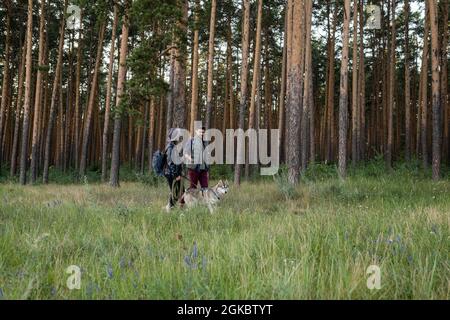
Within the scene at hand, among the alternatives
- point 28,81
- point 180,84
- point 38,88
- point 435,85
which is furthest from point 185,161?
point 38,88

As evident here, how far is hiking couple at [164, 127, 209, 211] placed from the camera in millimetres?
8594

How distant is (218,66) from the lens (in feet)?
120

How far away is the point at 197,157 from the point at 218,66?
29.5 metres

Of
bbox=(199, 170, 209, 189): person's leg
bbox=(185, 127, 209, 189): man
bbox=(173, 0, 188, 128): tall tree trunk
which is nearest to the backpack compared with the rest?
bbox=(185, 127, 209, 189): man

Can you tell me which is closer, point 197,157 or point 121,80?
point 197,157

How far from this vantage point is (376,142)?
114 ft

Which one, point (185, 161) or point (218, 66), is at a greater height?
point (218, 66)

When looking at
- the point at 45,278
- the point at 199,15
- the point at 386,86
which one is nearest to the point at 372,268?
the point at 45,278

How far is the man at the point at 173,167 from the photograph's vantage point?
8.70 m

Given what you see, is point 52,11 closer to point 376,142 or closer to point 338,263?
point 338,263

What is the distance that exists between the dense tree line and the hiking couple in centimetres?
355

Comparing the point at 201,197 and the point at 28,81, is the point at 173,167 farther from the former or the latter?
the point at 28,81

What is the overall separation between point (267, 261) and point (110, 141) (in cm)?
4057

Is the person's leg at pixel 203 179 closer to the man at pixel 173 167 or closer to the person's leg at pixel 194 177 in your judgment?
the person's leg at pixel 194 177
